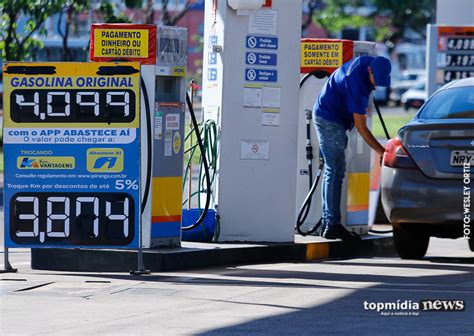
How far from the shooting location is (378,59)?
1191 centimetres

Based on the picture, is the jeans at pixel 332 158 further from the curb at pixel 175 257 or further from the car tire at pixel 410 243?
the car tire at pixel 410 243

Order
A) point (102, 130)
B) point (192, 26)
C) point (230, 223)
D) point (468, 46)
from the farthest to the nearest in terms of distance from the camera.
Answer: point (192, 26), point (468, 46), point (230, 223), point (102, 130)

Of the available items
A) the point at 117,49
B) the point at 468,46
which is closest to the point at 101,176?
the point at 117,49

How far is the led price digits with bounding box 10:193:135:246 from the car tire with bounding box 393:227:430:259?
2.65 m

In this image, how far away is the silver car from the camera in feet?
35.0

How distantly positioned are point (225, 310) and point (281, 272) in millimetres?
2262

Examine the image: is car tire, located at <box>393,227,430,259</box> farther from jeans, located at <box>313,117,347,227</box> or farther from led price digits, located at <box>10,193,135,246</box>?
led price digits, located at <box>10,193,135,246</box>

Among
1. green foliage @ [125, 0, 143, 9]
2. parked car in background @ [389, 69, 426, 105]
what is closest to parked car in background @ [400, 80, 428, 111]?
parked car in background @ [389, 69, 426, 105]

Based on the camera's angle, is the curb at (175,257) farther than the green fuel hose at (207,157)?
No

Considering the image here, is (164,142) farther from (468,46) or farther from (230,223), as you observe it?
(468,46)

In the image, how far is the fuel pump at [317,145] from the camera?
12.7 metres

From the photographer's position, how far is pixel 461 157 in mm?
10672

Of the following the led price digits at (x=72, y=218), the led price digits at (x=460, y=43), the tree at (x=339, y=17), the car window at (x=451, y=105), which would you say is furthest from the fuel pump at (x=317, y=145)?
the tree at (x=339, y=17)

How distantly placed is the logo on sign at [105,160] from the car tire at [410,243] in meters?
2.74
